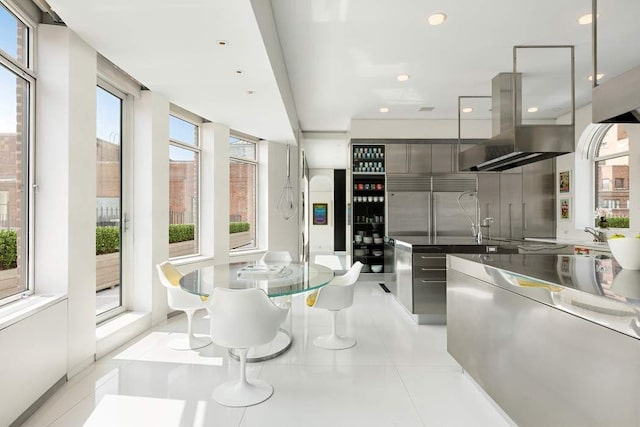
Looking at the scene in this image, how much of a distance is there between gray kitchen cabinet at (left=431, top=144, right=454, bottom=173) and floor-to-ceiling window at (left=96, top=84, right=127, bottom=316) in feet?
15.4

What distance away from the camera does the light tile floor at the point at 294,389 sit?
2076 millimetres

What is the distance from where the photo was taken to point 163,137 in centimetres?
398

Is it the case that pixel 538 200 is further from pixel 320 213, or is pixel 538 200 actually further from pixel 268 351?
pixel 320 213

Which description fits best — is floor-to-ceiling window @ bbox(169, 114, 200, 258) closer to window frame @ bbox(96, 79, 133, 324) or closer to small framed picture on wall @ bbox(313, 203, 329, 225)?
window frame @ bbox(96, 79, 133, 324)

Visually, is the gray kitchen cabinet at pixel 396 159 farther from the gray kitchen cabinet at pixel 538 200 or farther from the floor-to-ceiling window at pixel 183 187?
the floor-to-ceiling window at pixel 183 187

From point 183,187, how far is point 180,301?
2.14m

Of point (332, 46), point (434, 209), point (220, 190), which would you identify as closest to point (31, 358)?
point (220, 190)

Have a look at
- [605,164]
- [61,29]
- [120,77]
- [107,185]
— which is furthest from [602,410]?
[605,164]

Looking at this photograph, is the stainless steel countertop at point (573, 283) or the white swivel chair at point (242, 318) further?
the white swivel chair at point (242, 318)

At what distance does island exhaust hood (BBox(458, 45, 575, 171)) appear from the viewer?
2975 mm

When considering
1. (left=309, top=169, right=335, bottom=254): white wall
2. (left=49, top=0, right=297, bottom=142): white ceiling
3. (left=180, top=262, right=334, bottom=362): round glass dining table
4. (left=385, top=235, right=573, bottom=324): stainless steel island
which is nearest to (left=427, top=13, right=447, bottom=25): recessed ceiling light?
(left=49, top=0, right=297, bottom=142): white ceiling

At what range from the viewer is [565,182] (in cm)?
570

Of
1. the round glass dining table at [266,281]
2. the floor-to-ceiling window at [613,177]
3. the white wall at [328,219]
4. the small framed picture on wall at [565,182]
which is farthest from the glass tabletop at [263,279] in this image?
the white wall at [328,219]

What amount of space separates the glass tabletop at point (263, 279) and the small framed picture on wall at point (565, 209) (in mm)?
4655
